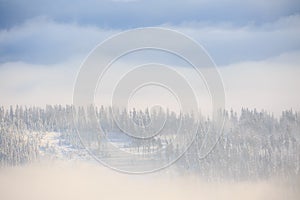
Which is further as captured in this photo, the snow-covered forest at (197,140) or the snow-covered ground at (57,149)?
the snow-covered ground at (57,149)

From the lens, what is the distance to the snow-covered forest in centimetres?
2102

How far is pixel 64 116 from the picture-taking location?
2259cm

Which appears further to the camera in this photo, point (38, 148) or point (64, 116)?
point (38, 148)

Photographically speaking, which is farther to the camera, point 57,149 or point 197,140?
point 57,149

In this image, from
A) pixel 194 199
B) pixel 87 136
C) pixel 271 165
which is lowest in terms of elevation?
pixel 194 199

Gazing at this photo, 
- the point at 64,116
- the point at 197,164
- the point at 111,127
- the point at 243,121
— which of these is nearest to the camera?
the point at 111,127

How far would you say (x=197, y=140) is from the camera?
22.4 meters

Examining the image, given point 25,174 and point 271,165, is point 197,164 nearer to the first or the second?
point 271,165

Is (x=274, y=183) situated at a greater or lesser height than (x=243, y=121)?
lesser

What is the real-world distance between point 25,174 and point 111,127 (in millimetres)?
9593

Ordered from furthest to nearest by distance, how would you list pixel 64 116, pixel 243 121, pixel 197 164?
1. pixel 197 164
2. pixel 243 121
3. pixel 64 116

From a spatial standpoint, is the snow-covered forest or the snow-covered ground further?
the snow-covered ground

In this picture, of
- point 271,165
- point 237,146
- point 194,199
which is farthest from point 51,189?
point 271,165

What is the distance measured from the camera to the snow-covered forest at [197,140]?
827 inches
